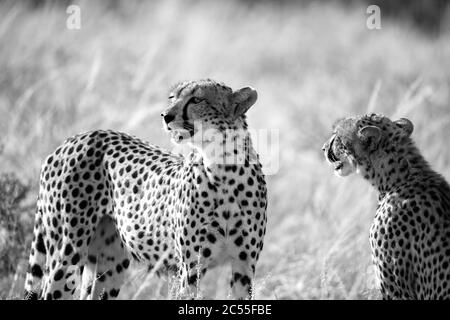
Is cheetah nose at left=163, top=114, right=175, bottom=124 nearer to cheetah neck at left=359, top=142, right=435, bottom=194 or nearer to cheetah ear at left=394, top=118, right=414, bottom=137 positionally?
cheetah neck at left=359, top=142, right=435, bottom=194

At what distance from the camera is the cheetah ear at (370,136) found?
582cm

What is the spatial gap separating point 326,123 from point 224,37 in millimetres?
3843

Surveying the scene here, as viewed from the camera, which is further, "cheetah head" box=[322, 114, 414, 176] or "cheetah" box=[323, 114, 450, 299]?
"cheetah head" box=[322, 114, 414, 176]

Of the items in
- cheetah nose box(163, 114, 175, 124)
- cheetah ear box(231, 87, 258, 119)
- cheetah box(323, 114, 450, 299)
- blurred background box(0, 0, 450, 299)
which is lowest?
cheetah box(323, 114, 450, 299)

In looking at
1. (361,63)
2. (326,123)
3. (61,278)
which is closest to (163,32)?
(361,63)

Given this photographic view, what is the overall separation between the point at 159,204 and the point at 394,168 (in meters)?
1.14

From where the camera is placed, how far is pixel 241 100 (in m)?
5.69

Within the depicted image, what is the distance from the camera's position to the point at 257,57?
14.3 meters

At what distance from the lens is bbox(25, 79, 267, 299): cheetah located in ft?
18.7

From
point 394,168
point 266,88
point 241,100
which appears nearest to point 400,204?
point 394,168

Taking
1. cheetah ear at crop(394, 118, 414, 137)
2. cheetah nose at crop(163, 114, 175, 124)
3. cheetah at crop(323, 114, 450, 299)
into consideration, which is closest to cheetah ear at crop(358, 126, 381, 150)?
cheetah at crop(323, 114, 450, 299)

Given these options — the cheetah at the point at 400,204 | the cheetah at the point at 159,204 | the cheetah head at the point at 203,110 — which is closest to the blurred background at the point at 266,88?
the cheetah at the point at 159,204

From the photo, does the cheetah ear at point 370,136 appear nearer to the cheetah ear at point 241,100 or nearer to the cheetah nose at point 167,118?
the cheetah ear at point 241,100
